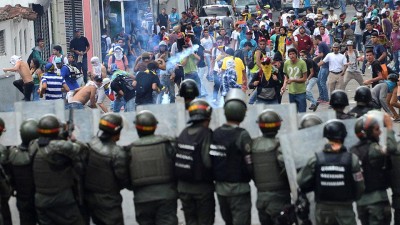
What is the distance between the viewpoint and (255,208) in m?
13.7

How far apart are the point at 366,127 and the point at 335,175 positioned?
676 millimetres

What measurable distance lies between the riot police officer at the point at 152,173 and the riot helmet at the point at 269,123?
2.88 feet

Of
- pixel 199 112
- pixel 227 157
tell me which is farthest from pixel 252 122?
pixel 227 157

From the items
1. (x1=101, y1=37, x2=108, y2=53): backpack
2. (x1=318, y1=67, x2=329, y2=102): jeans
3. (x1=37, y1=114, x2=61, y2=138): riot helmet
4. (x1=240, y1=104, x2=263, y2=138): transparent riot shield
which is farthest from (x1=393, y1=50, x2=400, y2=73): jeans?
(x1=37, y1=114, x2=61, y2=138): riot helmet

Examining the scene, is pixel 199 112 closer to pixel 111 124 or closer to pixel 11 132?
pixel 111 124

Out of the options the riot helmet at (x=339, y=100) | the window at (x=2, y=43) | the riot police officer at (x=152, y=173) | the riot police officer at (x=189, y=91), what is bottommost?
the riot police officer at (x=152, y=173)

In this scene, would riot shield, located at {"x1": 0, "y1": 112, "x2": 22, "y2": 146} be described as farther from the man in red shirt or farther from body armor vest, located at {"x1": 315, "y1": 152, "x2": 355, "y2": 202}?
the man in red shirt

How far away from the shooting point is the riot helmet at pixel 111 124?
40.4 feet

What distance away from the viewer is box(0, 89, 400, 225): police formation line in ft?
39.4

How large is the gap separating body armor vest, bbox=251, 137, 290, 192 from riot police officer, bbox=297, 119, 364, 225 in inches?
22.3

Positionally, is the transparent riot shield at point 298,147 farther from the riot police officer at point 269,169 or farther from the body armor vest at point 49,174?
the body armor vest at point 49,174

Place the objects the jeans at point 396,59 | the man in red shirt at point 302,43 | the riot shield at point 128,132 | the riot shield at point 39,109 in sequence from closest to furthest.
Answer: the riot shield at point 128,132 → the riot shield at point 39,109 → the man in red shirt at point 302,43 → the jeans at point 396,59

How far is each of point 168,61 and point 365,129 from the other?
15.3m

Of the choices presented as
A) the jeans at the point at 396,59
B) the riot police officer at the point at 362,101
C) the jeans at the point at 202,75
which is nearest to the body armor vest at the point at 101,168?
the riot police officer at the point at 362,101
